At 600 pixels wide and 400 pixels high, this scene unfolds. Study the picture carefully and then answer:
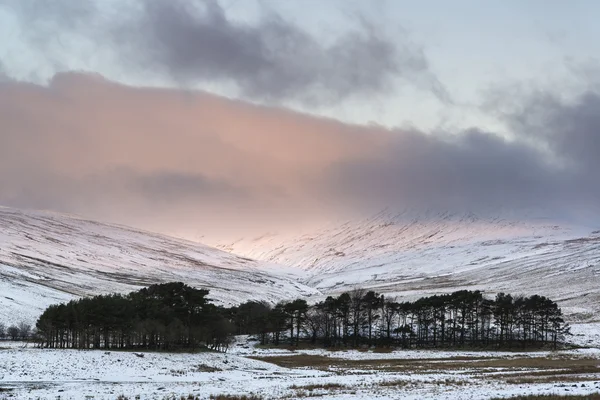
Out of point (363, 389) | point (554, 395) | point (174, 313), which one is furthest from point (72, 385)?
point (174, 313)

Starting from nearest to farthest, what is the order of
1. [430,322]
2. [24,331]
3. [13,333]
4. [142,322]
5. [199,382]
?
[199,382] < [142,322] < [430,322] < [13,333] < [24,331]

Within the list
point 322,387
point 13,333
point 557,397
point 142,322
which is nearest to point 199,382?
point 322,387

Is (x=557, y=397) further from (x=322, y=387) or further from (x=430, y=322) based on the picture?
(x=430, y=322)

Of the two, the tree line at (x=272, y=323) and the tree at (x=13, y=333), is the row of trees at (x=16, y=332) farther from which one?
the tree line at (x=272, y=323)

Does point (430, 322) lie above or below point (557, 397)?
below

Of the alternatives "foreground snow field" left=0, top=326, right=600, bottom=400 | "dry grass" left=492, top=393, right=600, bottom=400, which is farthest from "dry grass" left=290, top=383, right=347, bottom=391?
"dry grass" left=492, top=393, right=600, bottom=400

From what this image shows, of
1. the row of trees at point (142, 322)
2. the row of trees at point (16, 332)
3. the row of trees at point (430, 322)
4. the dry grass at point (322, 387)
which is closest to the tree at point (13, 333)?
the row of trees at point (16, 332)

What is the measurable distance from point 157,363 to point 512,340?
71169 millimetres

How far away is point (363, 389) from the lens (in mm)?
38375

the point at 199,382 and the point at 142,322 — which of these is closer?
the point at 199,382

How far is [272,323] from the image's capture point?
382ft

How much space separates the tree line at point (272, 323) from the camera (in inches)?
3241

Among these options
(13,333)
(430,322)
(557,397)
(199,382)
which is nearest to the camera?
(557,397)

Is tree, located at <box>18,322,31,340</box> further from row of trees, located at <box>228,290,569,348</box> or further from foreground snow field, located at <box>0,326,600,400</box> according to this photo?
foreground snow field, located at <box>0,326,600,400</box>
